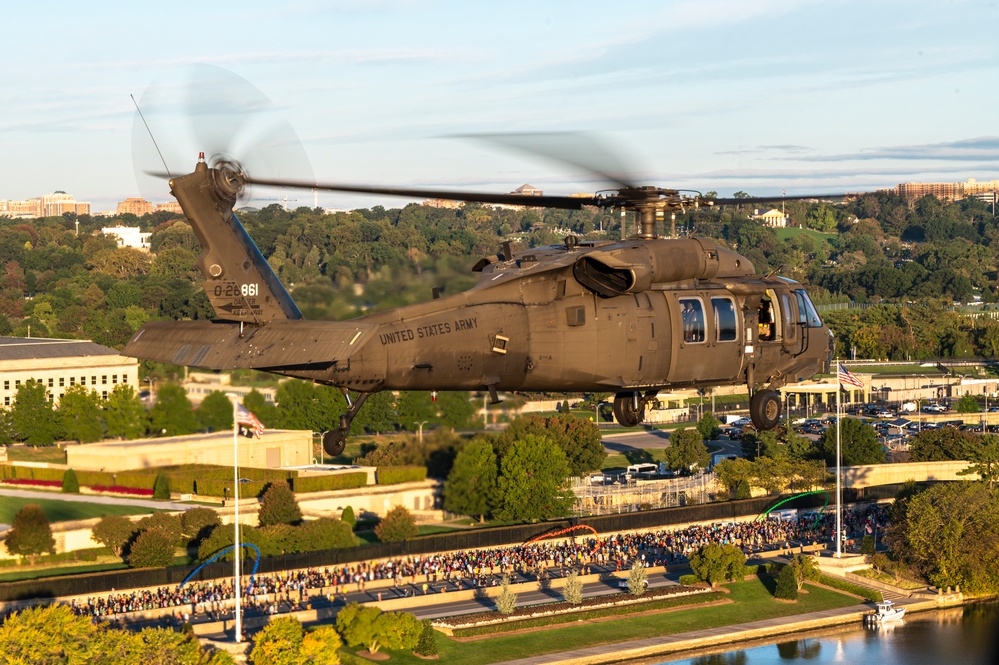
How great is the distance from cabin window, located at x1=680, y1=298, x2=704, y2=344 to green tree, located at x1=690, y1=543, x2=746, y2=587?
226 ft

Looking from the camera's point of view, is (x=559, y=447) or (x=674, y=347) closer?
(x=674, y=347)

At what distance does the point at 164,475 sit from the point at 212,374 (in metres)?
32.8

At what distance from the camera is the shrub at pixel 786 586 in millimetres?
112938

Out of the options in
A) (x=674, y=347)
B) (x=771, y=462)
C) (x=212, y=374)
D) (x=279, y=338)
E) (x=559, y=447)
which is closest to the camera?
(x=279, y=338)

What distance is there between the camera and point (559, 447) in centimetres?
12950

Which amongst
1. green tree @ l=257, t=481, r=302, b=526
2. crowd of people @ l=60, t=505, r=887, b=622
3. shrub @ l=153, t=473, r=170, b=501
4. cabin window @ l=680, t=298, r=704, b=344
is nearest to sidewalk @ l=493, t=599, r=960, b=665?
crowd of people @ l=60, t=505, r=887, b=622

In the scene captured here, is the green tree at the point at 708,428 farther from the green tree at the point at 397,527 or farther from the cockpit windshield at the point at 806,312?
the cockpit windshield at the point at 806,312

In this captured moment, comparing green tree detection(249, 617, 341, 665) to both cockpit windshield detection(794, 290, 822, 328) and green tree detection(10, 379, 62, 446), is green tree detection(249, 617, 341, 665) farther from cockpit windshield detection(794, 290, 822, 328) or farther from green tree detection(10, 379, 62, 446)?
green tree detection(10, 379, 62, 446)

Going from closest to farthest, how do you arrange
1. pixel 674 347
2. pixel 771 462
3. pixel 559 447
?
pixel 674 347, pixel 559 447, pixel 771 462

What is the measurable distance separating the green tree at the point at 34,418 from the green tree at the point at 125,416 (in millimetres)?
10180

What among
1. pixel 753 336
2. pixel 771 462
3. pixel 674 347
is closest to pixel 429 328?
pixel 674 347

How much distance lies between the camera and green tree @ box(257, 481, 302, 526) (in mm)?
113625

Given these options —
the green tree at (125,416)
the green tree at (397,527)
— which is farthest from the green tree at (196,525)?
the green tree at (397,527)

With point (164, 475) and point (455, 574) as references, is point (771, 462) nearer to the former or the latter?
point (455, 574)
